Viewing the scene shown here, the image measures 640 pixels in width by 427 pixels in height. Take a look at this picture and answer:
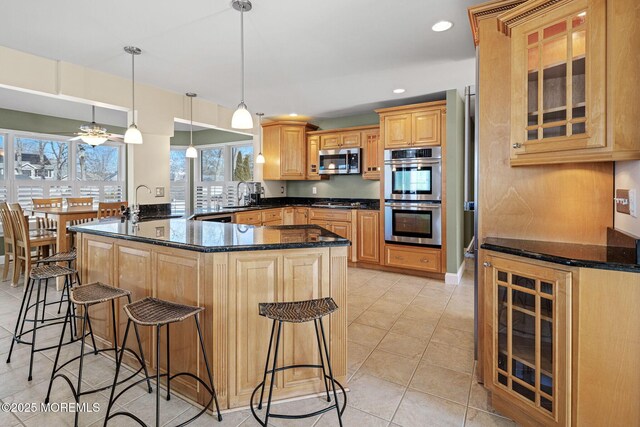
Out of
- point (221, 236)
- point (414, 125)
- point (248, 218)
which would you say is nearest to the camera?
point (221, 236)

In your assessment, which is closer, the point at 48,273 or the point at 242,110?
the point at 48,273

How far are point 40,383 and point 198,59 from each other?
2.93m

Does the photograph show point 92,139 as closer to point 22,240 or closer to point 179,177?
point 22,240

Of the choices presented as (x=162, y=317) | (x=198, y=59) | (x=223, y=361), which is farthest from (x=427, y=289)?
(x=198, y=59)

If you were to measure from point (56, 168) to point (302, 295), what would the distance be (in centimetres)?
615

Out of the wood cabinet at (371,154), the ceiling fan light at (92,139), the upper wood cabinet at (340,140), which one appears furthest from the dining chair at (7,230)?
the wood cabinet at (371,154)

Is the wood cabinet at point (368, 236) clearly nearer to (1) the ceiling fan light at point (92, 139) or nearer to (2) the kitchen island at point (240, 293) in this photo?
(2) the kitchen island at point (240, 293)

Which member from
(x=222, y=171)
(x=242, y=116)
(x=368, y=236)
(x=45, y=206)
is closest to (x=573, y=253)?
(x=242, y=116)

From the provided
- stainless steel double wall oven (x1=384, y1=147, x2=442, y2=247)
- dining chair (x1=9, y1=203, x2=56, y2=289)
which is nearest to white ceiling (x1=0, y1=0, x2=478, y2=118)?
stainless steel double wall oven (x1=384, y1=147, x2=442, y2=247)

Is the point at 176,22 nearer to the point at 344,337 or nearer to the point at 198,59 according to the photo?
the point at 198,59

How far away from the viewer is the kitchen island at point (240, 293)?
1.82 m

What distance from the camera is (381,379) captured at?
7.06 feet

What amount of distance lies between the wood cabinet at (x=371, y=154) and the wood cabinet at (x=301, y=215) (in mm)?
1187

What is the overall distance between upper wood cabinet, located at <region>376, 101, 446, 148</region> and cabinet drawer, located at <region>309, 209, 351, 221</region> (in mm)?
1250
